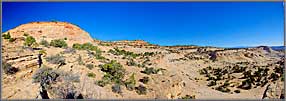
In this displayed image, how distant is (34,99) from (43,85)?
0.48 m

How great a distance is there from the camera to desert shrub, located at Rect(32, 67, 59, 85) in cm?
712

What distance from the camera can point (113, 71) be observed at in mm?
8891

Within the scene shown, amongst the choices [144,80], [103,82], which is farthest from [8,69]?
[144,80]

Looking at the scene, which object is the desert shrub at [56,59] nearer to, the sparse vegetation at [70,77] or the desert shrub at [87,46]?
the sparse vegetation at [70,77]

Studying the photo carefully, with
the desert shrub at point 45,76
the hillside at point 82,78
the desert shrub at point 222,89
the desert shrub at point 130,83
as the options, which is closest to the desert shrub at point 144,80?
the hillside at point 82,78

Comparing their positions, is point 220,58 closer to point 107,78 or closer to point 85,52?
point 85,52

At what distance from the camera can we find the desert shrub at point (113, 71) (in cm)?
827

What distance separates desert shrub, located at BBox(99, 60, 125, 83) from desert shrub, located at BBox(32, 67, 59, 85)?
50.0 inches

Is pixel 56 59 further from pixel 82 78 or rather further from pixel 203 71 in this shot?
pixel 203 71

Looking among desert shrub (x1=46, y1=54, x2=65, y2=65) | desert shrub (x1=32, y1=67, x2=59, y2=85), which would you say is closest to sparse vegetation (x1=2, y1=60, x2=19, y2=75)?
desert shrub (x1=32, y1=67, x2=59, y2=85)

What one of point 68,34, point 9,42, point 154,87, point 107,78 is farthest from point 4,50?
point 68,34

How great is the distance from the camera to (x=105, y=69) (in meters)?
8.84

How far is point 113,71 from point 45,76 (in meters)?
2.04

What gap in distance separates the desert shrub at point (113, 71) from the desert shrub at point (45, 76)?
1271 millimetres
